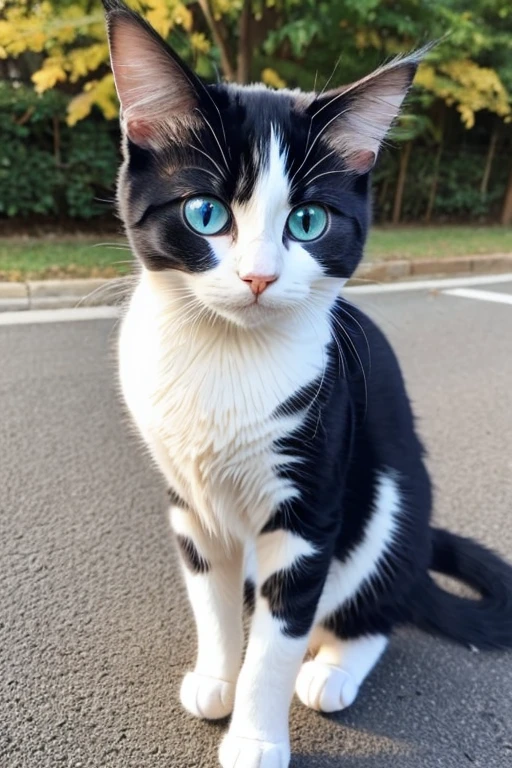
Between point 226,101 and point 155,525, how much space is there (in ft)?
3.54

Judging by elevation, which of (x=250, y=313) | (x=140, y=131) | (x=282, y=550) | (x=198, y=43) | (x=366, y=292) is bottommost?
(x=366, y=292)

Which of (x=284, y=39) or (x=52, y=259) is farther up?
(x=284, y=39)

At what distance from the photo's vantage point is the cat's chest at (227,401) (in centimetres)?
96

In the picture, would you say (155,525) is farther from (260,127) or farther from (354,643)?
(260,127)

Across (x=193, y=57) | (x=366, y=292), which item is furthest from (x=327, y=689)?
(x=193, y=57)

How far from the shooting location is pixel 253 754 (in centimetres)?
99

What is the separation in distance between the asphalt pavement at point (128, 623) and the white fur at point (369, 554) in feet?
0.57

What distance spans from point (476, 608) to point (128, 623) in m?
0.70

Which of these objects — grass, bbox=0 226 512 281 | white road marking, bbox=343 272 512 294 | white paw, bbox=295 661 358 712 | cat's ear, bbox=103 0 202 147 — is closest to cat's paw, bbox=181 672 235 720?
white paw, bbox=295 661 358 712

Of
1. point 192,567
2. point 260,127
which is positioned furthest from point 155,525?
point 260,127

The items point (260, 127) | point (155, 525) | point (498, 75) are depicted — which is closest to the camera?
point (260, 127)

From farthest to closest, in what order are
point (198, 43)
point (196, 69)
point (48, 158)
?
point (48, 158)
point (198, 43)
point (196, 69)

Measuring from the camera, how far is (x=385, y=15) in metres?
5.13

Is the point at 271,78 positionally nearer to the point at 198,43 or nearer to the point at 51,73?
the point at 198,43
